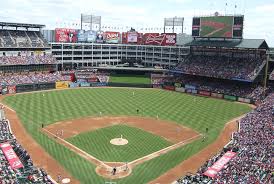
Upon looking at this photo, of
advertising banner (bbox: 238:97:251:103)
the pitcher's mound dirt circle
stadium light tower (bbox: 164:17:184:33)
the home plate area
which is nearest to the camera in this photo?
the pitcher's mound dirt circle

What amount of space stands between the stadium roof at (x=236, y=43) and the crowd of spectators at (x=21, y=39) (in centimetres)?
4880

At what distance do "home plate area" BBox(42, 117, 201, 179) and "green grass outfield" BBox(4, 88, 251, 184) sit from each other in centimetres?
130

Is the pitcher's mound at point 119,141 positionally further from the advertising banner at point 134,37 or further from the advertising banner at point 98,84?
the advertising banner at point 134,37

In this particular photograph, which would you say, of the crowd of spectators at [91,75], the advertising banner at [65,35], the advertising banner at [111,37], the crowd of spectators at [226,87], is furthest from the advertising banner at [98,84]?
the advertising banner at [111,37]

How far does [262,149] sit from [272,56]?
4920 centimetres

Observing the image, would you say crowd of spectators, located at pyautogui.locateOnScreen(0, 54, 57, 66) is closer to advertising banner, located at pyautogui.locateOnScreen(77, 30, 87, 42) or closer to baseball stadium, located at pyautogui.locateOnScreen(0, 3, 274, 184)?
baseball stadium, located at pyautogui.locateOnScreen(0, 3, 274, 184)

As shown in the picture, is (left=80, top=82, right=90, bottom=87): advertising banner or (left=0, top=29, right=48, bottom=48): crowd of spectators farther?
(left=80, top=82, right=90, bottom=87): advertising banner

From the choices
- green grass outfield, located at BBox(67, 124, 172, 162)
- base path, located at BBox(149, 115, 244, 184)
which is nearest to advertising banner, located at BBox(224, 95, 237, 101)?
base path, located at BBox(149, 115, 244, 184)

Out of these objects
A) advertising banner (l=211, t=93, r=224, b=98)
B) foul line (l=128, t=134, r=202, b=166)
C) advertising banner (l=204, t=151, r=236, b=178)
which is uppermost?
advertising banner (l=211, t=93, r=224, b=98)

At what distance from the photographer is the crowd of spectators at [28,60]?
84.5 metres

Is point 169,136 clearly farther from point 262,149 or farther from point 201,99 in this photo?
point 201,99

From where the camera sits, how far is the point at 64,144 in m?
42.2

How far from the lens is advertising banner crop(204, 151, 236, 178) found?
31812 mm

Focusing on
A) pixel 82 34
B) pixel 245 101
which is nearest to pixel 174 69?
pixel 245 101
